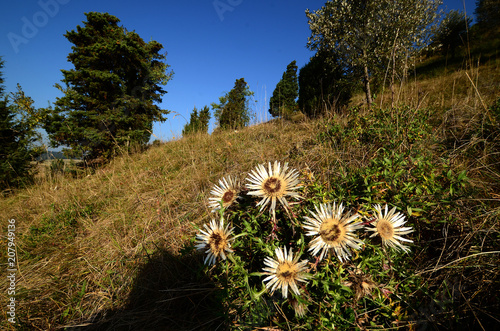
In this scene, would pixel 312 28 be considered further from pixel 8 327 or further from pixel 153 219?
pixel 8 327

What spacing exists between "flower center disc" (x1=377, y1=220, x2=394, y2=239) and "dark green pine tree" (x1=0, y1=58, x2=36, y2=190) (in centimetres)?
884

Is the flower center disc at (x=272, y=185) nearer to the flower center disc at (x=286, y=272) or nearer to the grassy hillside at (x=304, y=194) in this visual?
the grassy hillside at (x=304, y=194)

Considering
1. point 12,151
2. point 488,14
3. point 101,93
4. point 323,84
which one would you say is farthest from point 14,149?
point 488,14

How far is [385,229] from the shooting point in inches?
35.1

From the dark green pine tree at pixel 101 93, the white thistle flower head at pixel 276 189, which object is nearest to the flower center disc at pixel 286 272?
the white thistle flower head at pixel 276 189

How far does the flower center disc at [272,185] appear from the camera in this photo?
910mm

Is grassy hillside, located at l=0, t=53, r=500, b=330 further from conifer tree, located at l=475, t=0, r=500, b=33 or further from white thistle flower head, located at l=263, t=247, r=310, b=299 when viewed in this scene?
conifer tree, located at l=475, t=0, r=500, b=33

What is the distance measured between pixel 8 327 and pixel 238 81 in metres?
23.4

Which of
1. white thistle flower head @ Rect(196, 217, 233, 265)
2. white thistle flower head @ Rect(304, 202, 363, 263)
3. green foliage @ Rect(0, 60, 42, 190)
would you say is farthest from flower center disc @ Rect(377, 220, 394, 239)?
green foliage @ Rect(0, 60, 42, 190)

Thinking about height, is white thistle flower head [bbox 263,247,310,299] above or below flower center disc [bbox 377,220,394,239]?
below

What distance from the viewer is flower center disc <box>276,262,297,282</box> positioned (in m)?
0.80

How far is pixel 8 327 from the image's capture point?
1402 millimetres

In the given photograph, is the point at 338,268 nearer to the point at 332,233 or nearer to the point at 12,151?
the point at 332,233

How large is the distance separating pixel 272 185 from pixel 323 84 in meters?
7.20
